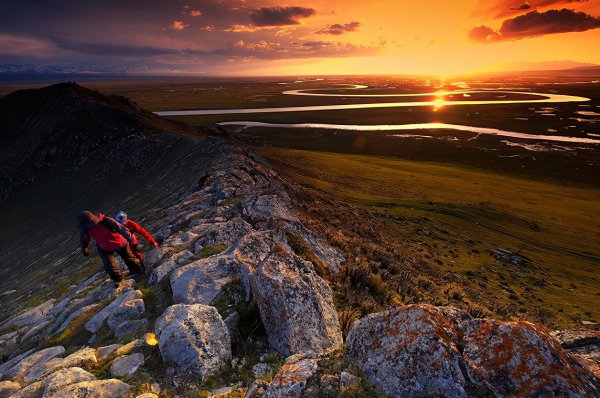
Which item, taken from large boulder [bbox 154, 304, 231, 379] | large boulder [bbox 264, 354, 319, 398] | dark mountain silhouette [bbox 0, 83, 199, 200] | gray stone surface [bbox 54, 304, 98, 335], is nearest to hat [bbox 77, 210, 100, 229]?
gray stone surface [bbox 54, 304, 98, 335]

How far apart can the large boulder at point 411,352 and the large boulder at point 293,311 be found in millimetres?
1408

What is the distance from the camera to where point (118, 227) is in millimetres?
12859

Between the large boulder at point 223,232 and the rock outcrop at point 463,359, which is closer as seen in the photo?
the rock outcrop at point 463,359

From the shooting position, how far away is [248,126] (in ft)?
422

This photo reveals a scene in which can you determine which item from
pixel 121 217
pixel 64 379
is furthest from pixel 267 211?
pixel 64 379

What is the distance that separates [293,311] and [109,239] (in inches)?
325

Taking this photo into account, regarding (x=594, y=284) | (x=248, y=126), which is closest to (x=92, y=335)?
(x=594, y=284)

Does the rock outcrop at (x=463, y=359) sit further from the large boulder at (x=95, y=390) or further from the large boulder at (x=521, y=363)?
the large boulder at (x=95, y=390)

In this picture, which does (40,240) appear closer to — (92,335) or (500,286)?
(92,335)

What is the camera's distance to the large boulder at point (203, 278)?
390 inches

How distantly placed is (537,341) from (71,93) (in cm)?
6900

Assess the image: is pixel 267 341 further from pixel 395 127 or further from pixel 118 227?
pixel 395 127

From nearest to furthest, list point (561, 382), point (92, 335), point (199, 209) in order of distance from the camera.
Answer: point (561, 382), point (92, 335), point (199, 209)

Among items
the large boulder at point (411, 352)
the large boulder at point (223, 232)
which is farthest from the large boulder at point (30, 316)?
the large boulder at point (411, 352)
